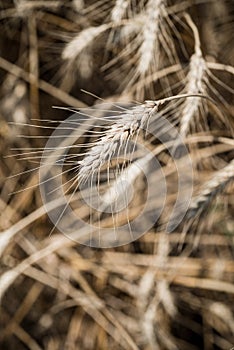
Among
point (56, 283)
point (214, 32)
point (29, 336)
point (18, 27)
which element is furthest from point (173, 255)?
point (18, 27)

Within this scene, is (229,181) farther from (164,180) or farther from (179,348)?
(179,348)

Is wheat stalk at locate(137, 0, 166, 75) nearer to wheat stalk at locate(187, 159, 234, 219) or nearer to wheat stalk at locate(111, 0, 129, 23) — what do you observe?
wheat stalk at locate(111, 0, 129, 23)

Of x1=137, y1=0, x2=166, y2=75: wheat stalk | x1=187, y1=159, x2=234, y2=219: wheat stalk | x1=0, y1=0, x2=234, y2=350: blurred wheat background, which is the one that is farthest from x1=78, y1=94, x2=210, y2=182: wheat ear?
x1=0, y1=0, x2=234, y2=350: blurred wheat background

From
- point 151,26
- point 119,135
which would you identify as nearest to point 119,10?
point 151,26

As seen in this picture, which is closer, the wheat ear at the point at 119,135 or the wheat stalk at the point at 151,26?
A: the wheat ear at the point at 119,135

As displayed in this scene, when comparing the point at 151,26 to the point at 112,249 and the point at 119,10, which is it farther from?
the point at 112,249

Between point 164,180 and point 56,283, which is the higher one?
point 164,180

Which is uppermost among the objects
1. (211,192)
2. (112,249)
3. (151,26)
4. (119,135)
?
(151,26)

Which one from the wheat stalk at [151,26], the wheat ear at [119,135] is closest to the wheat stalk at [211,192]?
the wheat ear at [119,135]

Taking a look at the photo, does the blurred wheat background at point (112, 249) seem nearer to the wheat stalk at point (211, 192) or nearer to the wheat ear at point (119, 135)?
the wheat stalk at point (211, 192)
